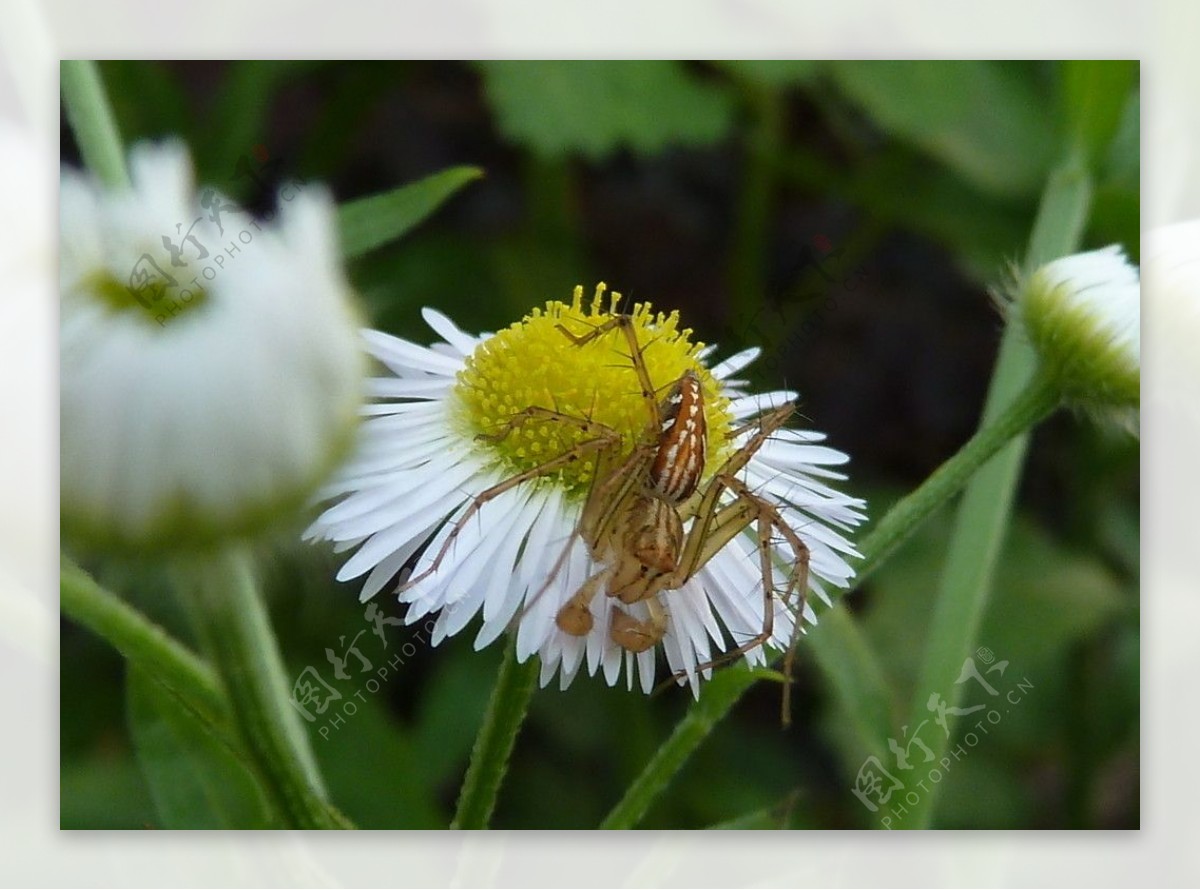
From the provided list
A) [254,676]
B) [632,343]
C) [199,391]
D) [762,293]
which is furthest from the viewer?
[762,293]

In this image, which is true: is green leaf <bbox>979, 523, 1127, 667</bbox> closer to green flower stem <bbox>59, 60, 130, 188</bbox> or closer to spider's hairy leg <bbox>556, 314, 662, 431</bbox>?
spider's hairy leg <bbox>556, 314, 662, 431</bbox>

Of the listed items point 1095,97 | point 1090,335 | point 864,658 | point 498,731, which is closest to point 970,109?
point 1095,97

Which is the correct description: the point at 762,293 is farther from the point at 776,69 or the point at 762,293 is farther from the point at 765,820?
the point at 765,820

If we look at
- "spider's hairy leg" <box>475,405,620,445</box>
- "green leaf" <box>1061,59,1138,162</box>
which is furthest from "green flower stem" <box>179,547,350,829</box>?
"green leaf" <box>1061,59,1138,162</box>

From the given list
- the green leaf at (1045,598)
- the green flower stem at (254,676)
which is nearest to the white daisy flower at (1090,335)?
the green leaf at (1045,598)

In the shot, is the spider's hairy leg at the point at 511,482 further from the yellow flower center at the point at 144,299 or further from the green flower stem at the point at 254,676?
the yellow flower center at the point at 144,299

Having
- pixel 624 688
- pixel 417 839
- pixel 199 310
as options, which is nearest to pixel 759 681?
pixel 624 688
